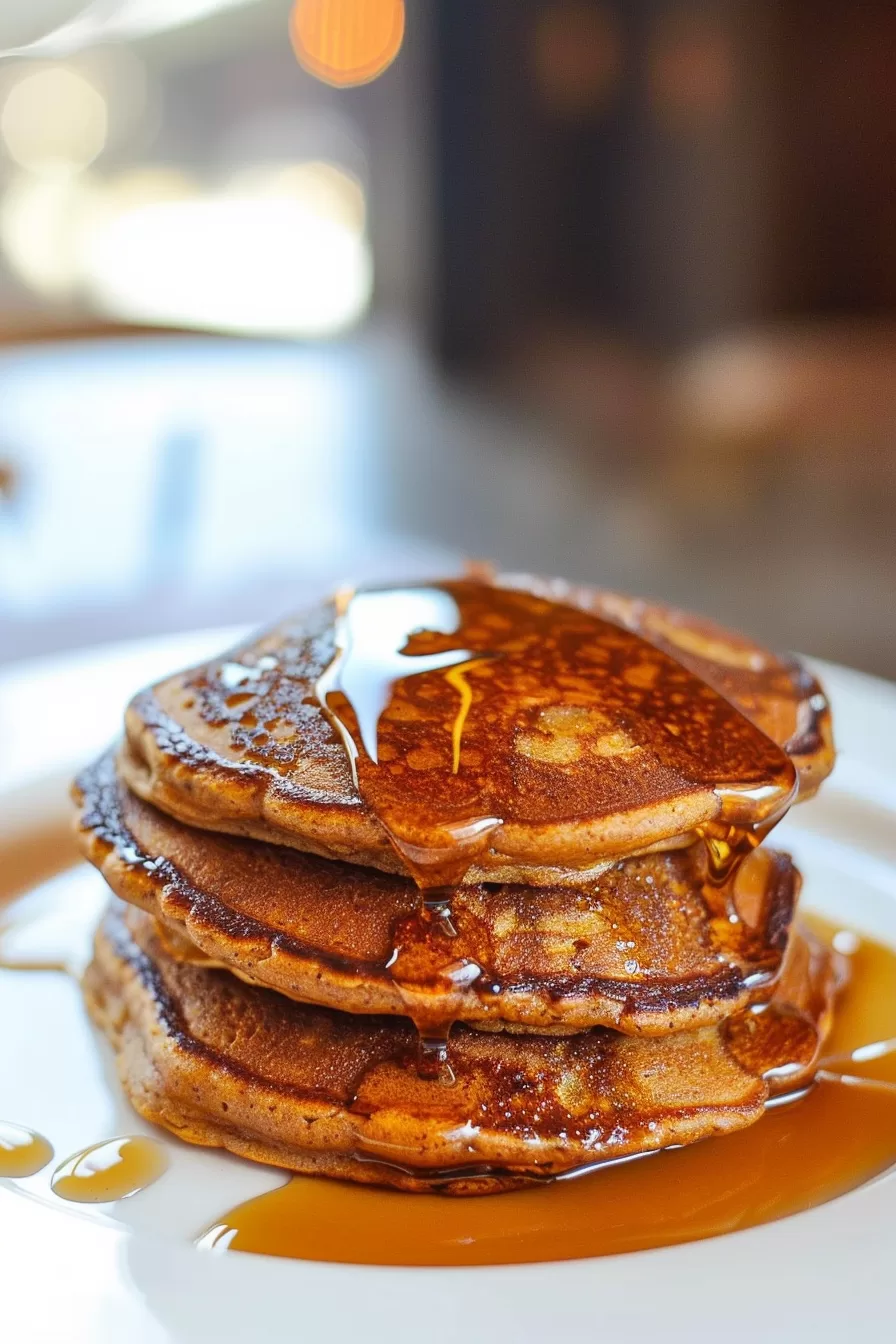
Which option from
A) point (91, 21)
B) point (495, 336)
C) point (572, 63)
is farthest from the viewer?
point (91, 21)

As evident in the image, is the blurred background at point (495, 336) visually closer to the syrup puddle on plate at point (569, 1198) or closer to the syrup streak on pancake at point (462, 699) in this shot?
the syrup streak on pancake at point (462, 699)

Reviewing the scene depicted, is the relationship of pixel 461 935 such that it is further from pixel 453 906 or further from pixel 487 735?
pixel 487 735

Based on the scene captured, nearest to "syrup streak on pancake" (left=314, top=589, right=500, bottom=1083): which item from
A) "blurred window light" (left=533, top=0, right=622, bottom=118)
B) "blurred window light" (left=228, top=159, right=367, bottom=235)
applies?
"blurred window light" (left=533, top=0, right=622, bottom=118)

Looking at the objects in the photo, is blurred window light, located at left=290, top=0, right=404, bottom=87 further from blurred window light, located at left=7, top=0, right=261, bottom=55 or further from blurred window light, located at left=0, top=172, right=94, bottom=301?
blurred window light, located at left=0, top=172, right=94, bottom=301

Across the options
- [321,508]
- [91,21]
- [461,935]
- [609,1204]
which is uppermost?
[91,21]

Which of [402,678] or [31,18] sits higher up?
[31,18]

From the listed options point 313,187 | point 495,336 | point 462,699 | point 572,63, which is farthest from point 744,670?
point 313,187

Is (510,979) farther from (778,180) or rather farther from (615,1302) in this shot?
(778,180)
